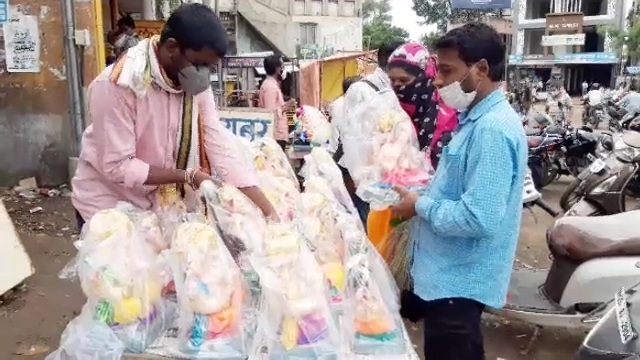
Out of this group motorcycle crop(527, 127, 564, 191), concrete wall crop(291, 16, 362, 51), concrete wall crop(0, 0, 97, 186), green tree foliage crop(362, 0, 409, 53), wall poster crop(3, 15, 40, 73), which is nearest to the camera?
wall poster crop(3, 15, 40, 73)

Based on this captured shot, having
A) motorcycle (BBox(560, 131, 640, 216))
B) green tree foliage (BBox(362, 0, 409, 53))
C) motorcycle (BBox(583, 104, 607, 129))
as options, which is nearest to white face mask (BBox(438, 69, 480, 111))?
motorcycle (BBox(560, 131, 640, 216))

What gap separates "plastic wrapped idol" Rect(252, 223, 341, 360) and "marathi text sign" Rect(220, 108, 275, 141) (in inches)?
136

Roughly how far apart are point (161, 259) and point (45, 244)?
341cm

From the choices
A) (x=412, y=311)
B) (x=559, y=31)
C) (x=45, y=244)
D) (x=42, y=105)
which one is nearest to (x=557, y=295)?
(x=412, y=311)

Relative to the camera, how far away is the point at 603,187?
4809 millimetres

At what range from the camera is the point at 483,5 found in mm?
12984

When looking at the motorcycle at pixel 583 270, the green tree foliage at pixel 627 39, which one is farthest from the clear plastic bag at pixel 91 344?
the green tree foliage at pixel 627 39

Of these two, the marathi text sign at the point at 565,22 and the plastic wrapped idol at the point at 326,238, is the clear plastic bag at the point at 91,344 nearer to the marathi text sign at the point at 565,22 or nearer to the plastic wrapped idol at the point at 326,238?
the plastic wrapped idol at the point at 326,238

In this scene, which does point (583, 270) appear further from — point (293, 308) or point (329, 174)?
point (293, 308)

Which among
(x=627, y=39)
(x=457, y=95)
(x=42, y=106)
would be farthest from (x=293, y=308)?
(x=627, y=39)

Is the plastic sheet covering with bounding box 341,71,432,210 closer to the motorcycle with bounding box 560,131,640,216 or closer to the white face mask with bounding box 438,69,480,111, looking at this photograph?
the white face mask with bounding box 438,69,480,111

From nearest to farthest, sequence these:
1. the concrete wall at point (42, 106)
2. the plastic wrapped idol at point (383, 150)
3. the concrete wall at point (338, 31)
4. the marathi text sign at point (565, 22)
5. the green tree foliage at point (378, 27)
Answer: the plastic wrapped idol at point (383, 150) → the concrete wall at point (42, 106) → the concrete wall at point (338, 31) → the marathi text sign at point (565, 22) → the green tree foliage at point (378, 27)

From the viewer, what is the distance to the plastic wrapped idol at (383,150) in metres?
2.71

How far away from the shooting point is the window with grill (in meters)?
27.9
